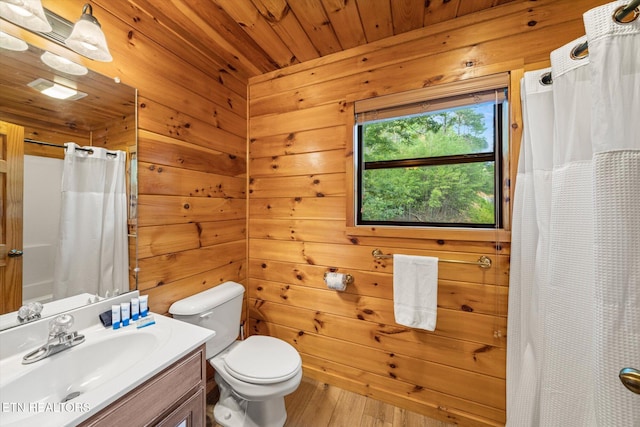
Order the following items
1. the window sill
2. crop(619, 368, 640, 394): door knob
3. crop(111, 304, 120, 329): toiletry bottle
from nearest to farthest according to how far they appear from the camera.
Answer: crop(619, 368, 640, 394): door knob, crop(111, 304, 120, 329): toiletry bottle, the window sill

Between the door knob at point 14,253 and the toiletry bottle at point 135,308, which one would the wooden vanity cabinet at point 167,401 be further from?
the door knob at point 14,253

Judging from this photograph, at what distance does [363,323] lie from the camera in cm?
162

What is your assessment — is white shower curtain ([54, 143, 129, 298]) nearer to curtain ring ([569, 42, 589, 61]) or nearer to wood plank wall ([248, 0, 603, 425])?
wood plank wall ([248, 0, 603, 425])

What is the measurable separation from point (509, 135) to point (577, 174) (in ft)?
1.42

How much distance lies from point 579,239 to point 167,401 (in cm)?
164

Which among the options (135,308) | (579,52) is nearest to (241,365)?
(135,308)

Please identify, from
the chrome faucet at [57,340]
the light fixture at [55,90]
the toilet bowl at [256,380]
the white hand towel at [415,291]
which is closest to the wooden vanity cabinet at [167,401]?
the toilet bowl at [256,380]

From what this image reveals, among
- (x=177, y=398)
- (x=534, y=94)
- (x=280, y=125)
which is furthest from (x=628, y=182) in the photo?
(x=280, y=125)

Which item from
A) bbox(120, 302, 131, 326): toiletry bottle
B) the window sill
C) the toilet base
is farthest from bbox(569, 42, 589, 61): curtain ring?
bbox(120, 302, 131, 326): toiletry bottle

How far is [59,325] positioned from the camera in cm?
88

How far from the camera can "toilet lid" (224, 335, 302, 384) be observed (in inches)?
47.3

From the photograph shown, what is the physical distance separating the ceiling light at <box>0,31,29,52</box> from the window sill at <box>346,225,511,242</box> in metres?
1.65

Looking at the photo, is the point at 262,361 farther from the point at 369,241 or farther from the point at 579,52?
the point at 579,52

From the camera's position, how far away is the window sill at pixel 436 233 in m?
1.29
